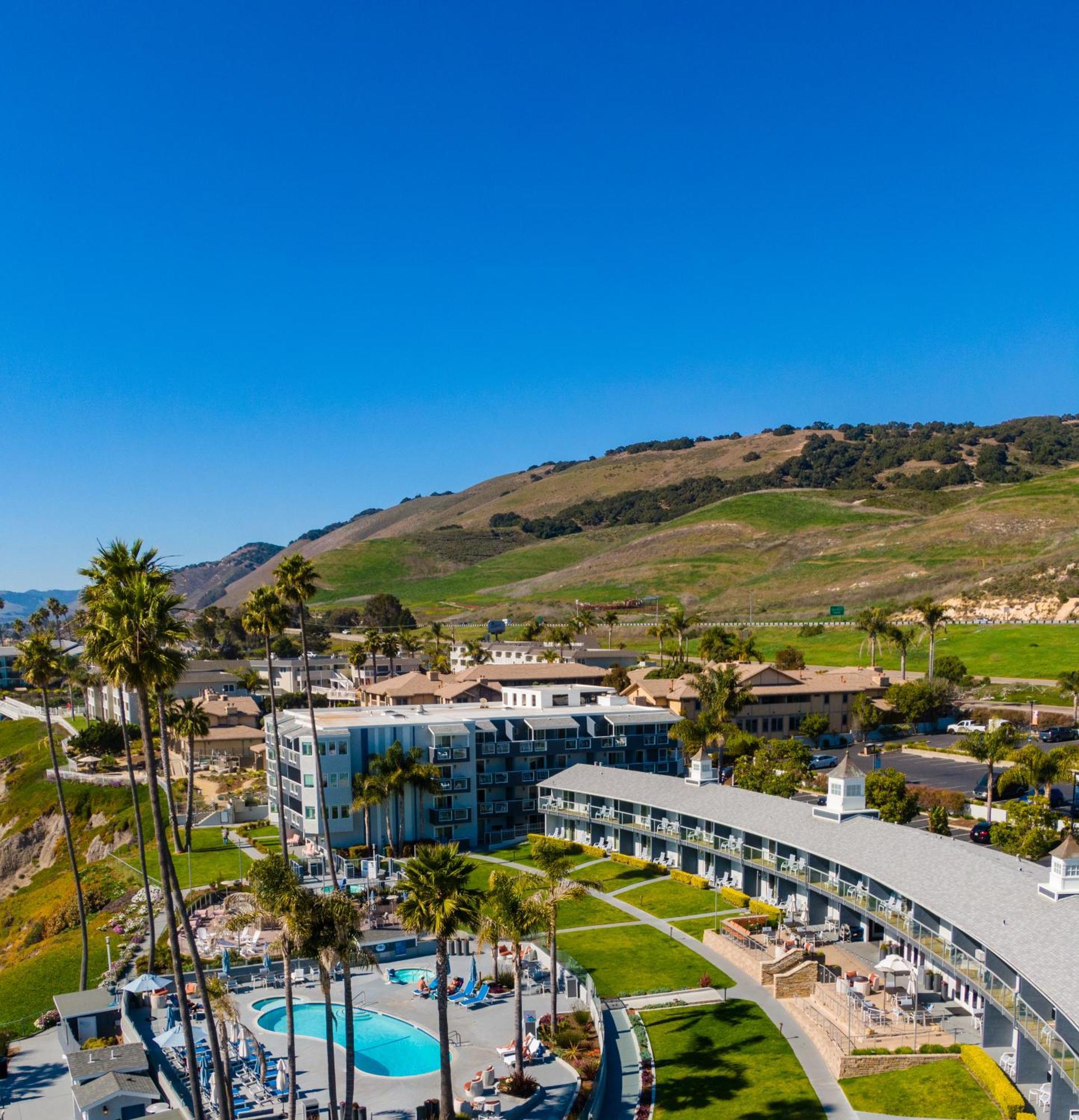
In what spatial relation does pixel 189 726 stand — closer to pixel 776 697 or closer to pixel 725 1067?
pixel 725 1067

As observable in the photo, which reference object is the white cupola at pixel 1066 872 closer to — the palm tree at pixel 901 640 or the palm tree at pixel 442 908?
the palm tree at pixel 442 908

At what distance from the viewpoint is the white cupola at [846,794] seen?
5403 cm

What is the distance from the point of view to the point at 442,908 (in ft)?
111

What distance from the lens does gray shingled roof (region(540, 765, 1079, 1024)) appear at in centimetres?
3403

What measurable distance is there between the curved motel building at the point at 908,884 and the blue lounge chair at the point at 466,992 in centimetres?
1726

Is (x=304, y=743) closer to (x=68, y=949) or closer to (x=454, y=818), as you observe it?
(x=454, y=818)

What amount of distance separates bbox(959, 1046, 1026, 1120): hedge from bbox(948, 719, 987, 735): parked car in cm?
6754

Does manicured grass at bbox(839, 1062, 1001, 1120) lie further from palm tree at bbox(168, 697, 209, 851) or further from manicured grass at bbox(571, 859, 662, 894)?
palm tree at bbox(168, 697, 209, 851)

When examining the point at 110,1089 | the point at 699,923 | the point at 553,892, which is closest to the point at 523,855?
the point at 699,923

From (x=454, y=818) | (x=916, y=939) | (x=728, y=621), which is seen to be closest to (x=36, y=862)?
(x=454, y=818)

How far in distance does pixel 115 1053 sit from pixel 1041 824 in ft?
154

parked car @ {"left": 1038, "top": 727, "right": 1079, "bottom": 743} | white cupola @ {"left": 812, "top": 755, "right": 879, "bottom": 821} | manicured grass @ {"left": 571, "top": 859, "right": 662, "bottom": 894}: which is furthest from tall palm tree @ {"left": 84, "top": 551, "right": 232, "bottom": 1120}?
parked car @ {"left": 1038, "top": 727, "right": 1079, "bottom": 743}

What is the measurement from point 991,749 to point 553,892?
39498 millimetres

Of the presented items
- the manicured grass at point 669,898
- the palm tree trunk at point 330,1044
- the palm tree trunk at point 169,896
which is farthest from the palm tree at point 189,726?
the palm tree trunk at point 330,1044
